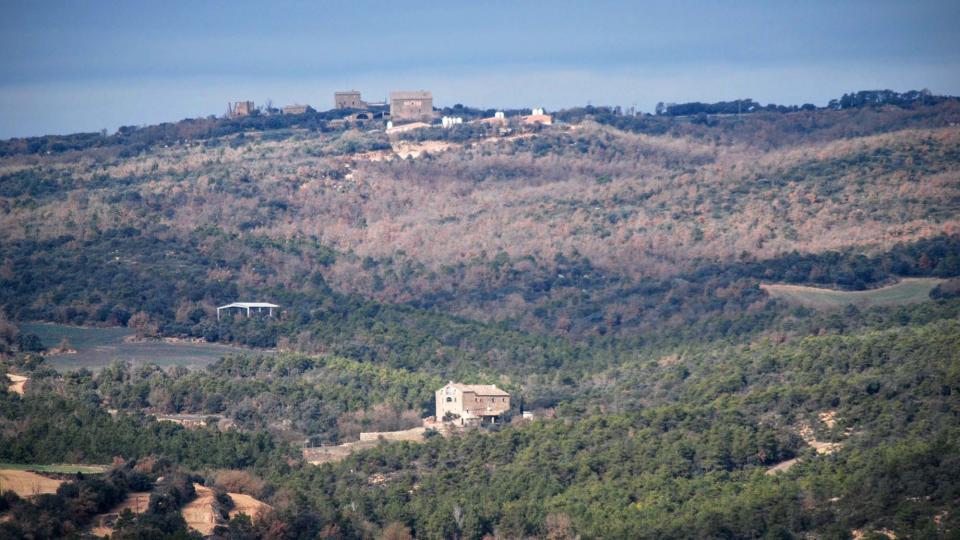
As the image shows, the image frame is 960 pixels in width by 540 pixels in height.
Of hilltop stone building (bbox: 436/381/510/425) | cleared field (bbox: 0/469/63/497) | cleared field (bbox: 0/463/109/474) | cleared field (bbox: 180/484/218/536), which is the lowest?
hilltop stone building (bbox: 436/381/510/425)

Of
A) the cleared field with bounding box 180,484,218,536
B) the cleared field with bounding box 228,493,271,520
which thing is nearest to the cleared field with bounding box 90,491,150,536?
the cleared field with bounding box 180,484,218,536

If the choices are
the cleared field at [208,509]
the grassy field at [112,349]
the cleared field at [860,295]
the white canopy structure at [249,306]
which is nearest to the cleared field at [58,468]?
the cleared field at [208,509]

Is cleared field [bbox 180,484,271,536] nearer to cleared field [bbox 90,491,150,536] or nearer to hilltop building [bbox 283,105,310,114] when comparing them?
cleared field [bbox 90,491,150,536]

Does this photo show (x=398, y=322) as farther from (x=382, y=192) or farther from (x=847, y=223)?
(x=382, y=192)

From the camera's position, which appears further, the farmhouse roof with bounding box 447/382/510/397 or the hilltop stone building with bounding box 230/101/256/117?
the hilltop stone building with bounding box 230/101/256/117

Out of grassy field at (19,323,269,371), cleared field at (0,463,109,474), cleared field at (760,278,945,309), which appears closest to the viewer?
cleared field at (0,463,109,474)

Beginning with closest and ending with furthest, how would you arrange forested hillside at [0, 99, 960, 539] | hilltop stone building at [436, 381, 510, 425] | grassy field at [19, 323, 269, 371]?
forested hillside at [0, 99, 960, 539]
hilltop stone building at [436, 381, 510, 425]
grassy field at [19, 323, 269, 371]

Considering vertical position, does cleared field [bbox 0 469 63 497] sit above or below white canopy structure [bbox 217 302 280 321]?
above

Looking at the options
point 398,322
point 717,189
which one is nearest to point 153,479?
point 398,322
